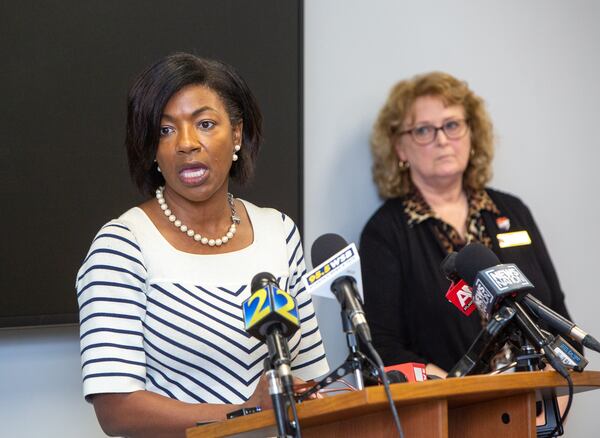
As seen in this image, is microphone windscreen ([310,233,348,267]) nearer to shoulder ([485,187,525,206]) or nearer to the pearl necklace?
the pearl necklace

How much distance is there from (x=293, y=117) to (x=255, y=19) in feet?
1.27

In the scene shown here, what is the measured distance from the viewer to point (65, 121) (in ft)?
9.27

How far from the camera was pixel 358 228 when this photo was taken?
3631 mm

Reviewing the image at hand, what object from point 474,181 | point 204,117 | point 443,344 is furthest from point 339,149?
point 204,117

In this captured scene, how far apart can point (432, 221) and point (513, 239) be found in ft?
1.14

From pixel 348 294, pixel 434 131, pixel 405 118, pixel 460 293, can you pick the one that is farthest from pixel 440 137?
pixel 348 294

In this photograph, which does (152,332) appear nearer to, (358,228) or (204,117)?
(204,117)

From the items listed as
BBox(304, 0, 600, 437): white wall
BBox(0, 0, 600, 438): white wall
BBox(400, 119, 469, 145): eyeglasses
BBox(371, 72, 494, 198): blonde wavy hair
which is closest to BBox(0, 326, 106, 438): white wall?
BBox(0, 0, 600, 438): white wall

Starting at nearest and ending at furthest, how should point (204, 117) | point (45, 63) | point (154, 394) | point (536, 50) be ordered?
point (154, 394)
point (204, 117)
point (45, 63)
point (536, 50)

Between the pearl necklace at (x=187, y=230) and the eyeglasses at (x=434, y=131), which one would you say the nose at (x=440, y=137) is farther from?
the pearl necklace at (x=187, y=230)

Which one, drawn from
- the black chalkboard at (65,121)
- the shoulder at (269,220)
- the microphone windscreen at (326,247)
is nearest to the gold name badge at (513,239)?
the black chalkboard at (65,121)

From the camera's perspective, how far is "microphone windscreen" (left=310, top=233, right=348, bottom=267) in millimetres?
1572

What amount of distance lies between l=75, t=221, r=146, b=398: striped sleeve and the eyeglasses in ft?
5.91

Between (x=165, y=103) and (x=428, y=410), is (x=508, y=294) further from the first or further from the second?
(x=165, y=103)
